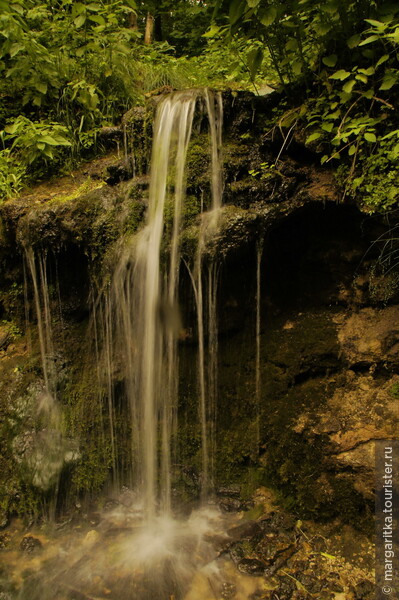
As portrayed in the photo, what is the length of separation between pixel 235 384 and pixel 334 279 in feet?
4.63

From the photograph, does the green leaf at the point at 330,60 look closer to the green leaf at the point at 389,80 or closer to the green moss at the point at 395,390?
the green leaf at the point at 389,80

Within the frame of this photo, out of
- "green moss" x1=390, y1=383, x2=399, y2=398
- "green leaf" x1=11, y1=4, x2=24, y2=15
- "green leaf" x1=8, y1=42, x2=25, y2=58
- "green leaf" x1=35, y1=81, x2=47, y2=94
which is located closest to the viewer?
"green moss" x1=390, y1=383, x2=399, y2=398

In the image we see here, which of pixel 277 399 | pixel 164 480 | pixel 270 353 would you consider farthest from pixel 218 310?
pixel 164 480

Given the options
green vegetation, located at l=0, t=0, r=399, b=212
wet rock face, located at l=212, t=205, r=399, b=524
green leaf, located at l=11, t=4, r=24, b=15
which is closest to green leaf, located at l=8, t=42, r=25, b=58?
green vegetation, located at l=0, t=0, r=399, b=212

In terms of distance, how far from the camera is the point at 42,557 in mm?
3369

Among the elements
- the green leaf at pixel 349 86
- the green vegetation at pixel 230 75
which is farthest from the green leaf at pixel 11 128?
the green leaf at pixel 349 86

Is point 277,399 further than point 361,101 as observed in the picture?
Yes

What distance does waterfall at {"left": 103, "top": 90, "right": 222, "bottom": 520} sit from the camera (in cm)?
357

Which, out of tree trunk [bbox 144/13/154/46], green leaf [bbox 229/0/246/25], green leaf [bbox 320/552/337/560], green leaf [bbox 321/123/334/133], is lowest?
green leaf [bbox 320/552/337/560]

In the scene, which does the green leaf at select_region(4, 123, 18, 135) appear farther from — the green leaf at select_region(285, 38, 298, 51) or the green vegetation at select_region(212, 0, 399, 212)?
the green leaf at select_region(285, 38, 298, 51)

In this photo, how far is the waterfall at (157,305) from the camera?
11.7ft

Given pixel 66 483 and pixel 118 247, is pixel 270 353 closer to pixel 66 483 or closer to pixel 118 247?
pixel 118 247

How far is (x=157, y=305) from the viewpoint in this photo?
3598 millimetres

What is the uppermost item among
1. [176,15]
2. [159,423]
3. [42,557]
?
[176,15]
